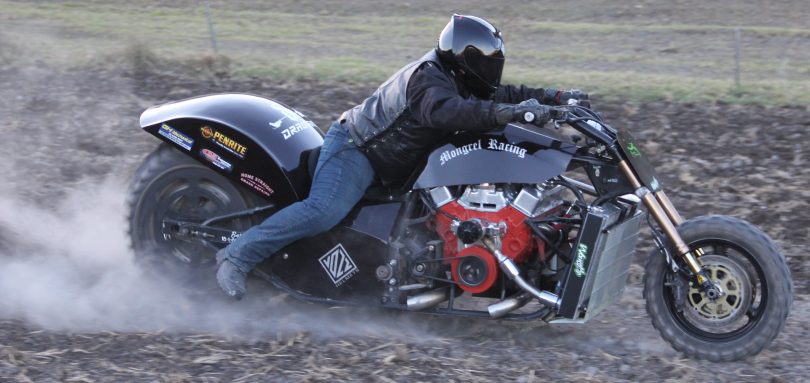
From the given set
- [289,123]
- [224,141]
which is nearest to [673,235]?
[289,123]

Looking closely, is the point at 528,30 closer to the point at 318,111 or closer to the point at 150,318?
the point at 318,111

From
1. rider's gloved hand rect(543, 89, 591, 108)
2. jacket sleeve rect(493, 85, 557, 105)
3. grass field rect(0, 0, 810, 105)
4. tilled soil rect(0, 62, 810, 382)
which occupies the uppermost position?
grass field rect(0, 0, 810, 105)

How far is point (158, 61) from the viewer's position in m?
12.6

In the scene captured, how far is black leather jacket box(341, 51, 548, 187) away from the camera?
5.36m

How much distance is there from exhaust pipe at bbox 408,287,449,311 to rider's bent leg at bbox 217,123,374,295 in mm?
620

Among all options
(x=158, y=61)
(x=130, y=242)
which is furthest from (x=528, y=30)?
(x=130, y=242)

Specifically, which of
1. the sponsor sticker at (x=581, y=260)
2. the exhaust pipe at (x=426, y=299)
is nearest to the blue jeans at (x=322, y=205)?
the exhaust pipe at (x=426, y=299)

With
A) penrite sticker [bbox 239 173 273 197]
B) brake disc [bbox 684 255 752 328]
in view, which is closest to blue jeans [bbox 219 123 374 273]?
penrite sticker [bbox 239 173 273 197]

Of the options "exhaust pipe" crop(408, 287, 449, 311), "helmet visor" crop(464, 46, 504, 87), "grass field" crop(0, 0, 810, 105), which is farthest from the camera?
"grass field" crop(0, 0, 810, 105)

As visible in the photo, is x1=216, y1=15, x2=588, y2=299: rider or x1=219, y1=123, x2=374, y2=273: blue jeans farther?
x1=219, y1=123, x2=374, y2=273: blue jeans

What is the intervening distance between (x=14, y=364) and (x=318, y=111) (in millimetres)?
5491

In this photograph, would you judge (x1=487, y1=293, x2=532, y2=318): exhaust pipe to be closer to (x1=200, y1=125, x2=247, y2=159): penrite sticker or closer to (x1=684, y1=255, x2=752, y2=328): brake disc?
(x1=684, y1=255, x2=752, y2=328): brake disc

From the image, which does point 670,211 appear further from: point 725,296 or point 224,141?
point 224,141

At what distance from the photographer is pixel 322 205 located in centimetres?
585
